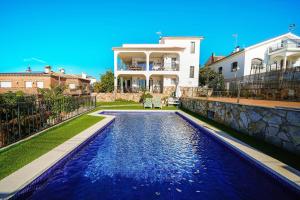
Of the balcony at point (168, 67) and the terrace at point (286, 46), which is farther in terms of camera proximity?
the balcony at point (168, 67)

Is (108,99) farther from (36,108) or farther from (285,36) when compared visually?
(285,36)

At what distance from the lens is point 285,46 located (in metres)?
20.1

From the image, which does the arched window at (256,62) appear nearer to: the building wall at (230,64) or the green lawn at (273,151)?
the building wall at (230,64)

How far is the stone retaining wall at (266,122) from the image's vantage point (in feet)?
16.2

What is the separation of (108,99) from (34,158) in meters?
20.2

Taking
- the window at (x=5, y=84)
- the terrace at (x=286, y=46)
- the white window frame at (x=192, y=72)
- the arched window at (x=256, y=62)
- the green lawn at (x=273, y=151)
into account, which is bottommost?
the green lawn at (x=273, y=151)

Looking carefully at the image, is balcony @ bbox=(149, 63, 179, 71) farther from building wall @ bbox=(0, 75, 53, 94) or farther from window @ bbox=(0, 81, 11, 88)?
window @ bbox=(0, 81, 11, 88)

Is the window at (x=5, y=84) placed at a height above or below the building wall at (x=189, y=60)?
below

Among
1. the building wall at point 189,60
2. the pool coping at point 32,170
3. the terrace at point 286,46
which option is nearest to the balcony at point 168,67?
the building wall at point 189,60

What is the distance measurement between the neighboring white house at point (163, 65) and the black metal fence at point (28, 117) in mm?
14784

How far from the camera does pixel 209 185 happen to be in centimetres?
392

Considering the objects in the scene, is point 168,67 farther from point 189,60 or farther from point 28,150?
point 28,150

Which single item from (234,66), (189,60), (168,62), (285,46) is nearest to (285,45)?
(285,46)

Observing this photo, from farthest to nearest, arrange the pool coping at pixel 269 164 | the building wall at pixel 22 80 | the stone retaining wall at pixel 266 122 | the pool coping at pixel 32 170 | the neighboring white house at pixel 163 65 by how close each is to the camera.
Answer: the building wall at pixel 22 80 < the neighboring white house at pixel 163 65 < the stone retaining wall at pixel 266 122 < the pool coping at pixel 269 164 < the pool coping at pixel 32 170
